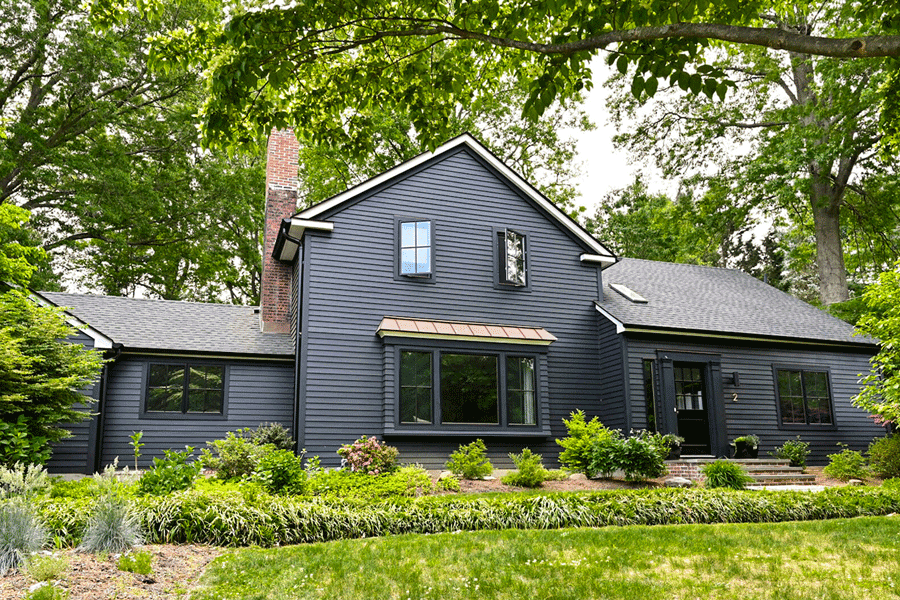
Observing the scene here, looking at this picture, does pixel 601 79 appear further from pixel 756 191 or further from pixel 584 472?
pixel 584 472

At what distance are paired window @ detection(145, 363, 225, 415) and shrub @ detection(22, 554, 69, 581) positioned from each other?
986 centimetres

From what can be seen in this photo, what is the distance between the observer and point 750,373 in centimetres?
1683

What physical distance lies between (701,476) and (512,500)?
5.83 m

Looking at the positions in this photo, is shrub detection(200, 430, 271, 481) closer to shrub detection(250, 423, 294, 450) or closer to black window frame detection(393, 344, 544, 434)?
shrub detection(250, 423, 294, 450)

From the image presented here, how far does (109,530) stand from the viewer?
6.28 m

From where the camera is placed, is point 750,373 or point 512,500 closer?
point 512,500

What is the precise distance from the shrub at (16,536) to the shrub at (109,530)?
0.46 m

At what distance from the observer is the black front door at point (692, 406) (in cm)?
1622

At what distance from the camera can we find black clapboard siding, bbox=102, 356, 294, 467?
47.3 feet

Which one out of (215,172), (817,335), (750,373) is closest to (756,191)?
(817,335)

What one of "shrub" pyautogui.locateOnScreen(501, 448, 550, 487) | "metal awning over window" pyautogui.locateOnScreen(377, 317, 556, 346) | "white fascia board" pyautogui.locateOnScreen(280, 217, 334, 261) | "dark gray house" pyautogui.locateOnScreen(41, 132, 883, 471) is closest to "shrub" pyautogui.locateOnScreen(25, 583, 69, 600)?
"shrub" pyautogui.locateOnScreen(501, 448, 550, 487)

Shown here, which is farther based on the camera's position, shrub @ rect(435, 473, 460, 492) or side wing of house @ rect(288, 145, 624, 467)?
side wing of house @ rect(288, 145, 624, 467)

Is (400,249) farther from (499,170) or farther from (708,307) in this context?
(708,307)

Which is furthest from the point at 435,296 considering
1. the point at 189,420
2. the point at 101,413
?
the point at 101,413
